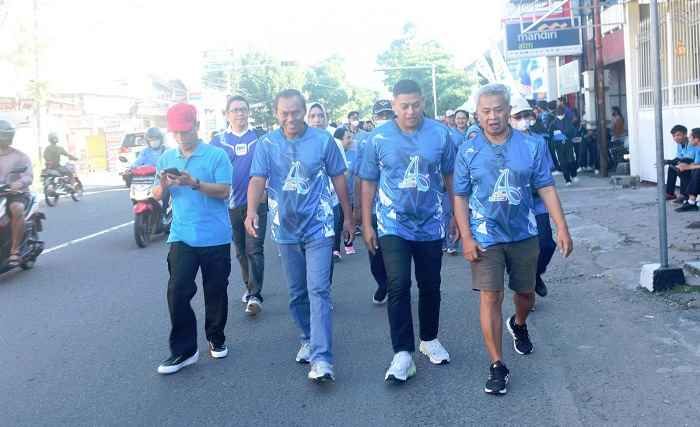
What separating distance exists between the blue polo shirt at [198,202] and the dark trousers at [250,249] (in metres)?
1.50

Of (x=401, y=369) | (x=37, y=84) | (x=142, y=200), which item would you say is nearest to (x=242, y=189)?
(x=401, y=369)

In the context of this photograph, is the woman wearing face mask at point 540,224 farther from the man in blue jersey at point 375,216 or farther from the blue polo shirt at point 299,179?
the blue polo shirt at point 299,179

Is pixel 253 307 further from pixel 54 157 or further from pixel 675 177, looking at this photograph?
pixel 54 157

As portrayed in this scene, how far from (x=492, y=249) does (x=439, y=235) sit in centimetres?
54

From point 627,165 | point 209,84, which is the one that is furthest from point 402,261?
point 209,84

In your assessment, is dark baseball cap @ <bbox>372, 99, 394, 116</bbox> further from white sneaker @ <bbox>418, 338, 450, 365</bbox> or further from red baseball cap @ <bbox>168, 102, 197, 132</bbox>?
white sneaker @ <bbox>418, 338, 450, 365</bbox>

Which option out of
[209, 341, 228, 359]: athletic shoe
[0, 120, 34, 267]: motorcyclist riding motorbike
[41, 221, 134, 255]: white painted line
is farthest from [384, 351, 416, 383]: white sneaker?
[41, 221, 134, 255]: white painted line

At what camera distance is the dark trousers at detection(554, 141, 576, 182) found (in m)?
18.8

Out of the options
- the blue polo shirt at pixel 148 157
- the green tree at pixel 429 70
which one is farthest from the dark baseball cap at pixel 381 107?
the green tree at pixel 429 70

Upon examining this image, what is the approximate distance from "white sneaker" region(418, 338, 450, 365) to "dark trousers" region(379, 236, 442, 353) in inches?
10.5

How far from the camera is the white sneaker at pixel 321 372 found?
5406mm

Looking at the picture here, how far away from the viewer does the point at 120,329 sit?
742 cm

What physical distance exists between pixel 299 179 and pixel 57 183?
17689mm

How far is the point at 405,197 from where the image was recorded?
548cm
